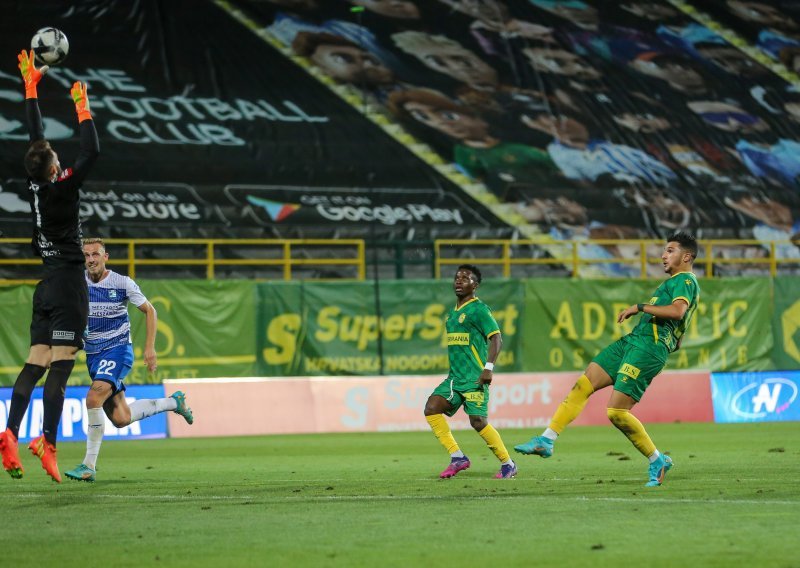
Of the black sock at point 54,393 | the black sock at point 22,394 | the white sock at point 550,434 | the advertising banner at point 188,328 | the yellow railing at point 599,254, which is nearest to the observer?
the black sock at point 22,394

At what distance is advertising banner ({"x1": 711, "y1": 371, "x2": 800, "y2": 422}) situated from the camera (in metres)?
23.0

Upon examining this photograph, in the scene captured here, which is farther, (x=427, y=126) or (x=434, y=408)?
(x=427, y=126)

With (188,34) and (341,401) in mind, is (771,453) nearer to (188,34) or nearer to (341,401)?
(341,401)

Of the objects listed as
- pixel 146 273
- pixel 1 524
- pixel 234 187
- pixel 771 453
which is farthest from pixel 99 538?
pixel 234 187

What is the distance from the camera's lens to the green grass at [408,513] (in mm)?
6848

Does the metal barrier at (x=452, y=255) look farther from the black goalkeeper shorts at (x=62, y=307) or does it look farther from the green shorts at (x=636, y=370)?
the green shorts at (x=636, y=370)

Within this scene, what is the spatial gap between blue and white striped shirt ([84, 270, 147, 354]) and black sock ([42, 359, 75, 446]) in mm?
1696

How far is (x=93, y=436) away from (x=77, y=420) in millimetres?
7817

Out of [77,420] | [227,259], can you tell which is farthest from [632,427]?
[227,259]

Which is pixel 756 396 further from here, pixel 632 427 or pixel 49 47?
pixel 49 47

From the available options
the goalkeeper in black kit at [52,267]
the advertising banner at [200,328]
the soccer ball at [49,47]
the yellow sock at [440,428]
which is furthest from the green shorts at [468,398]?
the advertising banner at [200,328]

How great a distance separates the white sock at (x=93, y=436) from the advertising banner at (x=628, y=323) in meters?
13.8

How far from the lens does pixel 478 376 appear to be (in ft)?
39.5

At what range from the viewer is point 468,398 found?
39.1 feet
